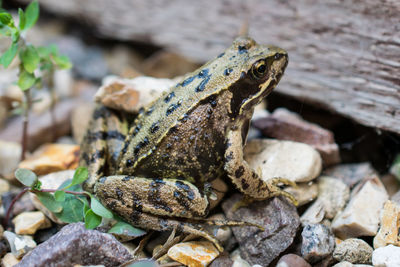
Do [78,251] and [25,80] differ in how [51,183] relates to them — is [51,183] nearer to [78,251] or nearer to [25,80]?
[25,80]

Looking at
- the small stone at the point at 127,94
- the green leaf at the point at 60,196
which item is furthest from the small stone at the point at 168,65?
the green leaf at the point at 60,196

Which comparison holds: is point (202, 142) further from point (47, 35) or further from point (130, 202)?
point (47, 35)

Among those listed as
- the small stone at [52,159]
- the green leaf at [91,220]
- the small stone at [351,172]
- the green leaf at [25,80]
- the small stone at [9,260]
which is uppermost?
the green leaf at [25,80]

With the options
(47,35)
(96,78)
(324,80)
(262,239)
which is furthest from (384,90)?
(47,35)

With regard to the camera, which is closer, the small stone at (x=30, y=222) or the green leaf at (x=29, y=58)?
the small stone at (x=30, y=222)

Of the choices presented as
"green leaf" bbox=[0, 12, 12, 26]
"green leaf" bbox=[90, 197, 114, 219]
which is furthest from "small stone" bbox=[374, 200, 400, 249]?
"green leaf" bbox=[0, 12, 12, 26]

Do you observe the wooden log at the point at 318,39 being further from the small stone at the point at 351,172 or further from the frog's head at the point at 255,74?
the frog's head at the point at 255,74

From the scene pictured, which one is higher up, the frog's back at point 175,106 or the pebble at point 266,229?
the frog's back at point 175,106
